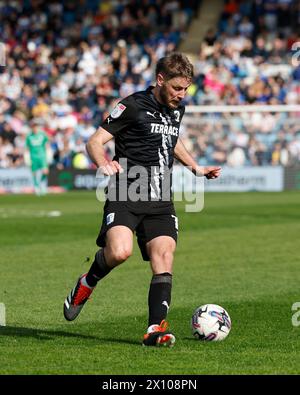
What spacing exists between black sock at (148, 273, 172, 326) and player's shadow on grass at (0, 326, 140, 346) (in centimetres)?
32

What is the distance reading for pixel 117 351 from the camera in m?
7.69

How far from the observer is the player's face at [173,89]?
803 centimetres

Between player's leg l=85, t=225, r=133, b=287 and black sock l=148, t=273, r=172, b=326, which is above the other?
player's leg l=85, t=225, r=133, b=287

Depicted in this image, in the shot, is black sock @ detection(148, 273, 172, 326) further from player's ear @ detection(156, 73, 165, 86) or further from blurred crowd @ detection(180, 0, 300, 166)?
blurred crowd @ detection(180, 0, 300, 166)

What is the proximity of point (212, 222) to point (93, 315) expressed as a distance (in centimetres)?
1099

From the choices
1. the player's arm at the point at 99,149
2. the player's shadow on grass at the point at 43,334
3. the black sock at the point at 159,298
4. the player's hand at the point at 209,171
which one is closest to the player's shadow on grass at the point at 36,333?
the player's shadow on grass at the point at 43,334

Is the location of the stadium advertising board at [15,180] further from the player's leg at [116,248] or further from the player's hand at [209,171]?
the player's leg at [116,248]

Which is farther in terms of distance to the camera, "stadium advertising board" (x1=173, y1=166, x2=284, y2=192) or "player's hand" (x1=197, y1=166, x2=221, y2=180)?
"stadium advertising board" (x1=173, y1=166, x2=284, y2=192)

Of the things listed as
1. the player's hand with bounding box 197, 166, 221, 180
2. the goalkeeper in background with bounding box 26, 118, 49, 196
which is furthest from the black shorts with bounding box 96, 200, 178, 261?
the goalkeeper in background with bounding box 26, 118, 49, 196

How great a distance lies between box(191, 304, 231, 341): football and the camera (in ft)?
27.0

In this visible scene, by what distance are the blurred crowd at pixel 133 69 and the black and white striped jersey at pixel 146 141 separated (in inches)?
906

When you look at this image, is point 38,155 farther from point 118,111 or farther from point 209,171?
point 118,111

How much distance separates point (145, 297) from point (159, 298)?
298cm
